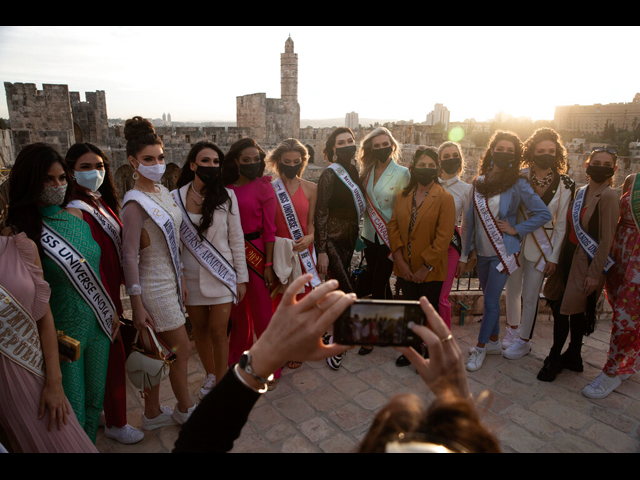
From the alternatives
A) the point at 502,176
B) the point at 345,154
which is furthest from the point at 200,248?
the point at 502,176

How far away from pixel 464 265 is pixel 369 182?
1250 millimetres

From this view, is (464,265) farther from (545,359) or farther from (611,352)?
(611,352)

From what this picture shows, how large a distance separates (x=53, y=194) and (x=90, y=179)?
418mm

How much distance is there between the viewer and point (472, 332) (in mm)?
4469

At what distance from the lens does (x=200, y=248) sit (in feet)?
10.1

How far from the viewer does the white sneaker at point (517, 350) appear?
3.92 meters

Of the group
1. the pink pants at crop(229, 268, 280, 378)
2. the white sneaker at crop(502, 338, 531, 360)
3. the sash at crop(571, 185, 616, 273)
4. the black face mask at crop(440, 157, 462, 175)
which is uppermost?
the black face mask at crop(440, 157, 462, 175)

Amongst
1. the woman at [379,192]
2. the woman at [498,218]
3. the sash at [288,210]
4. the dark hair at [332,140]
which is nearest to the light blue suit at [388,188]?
the woman at [379,192]

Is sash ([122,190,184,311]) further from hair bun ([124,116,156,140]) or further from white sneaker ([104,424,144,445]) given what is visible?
white sneaker ([104,424,144,445])

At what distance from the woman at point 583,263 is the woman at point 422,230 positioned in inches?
42.2

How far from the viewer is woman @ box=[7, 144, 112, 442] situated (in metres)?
2.20

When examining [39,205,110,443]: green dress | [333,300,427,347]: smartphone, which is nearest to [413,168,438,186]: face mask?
[333,300,427,347]: smartphone

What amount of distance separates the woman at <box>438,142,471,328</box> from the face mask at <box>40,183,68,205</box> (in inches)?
119
